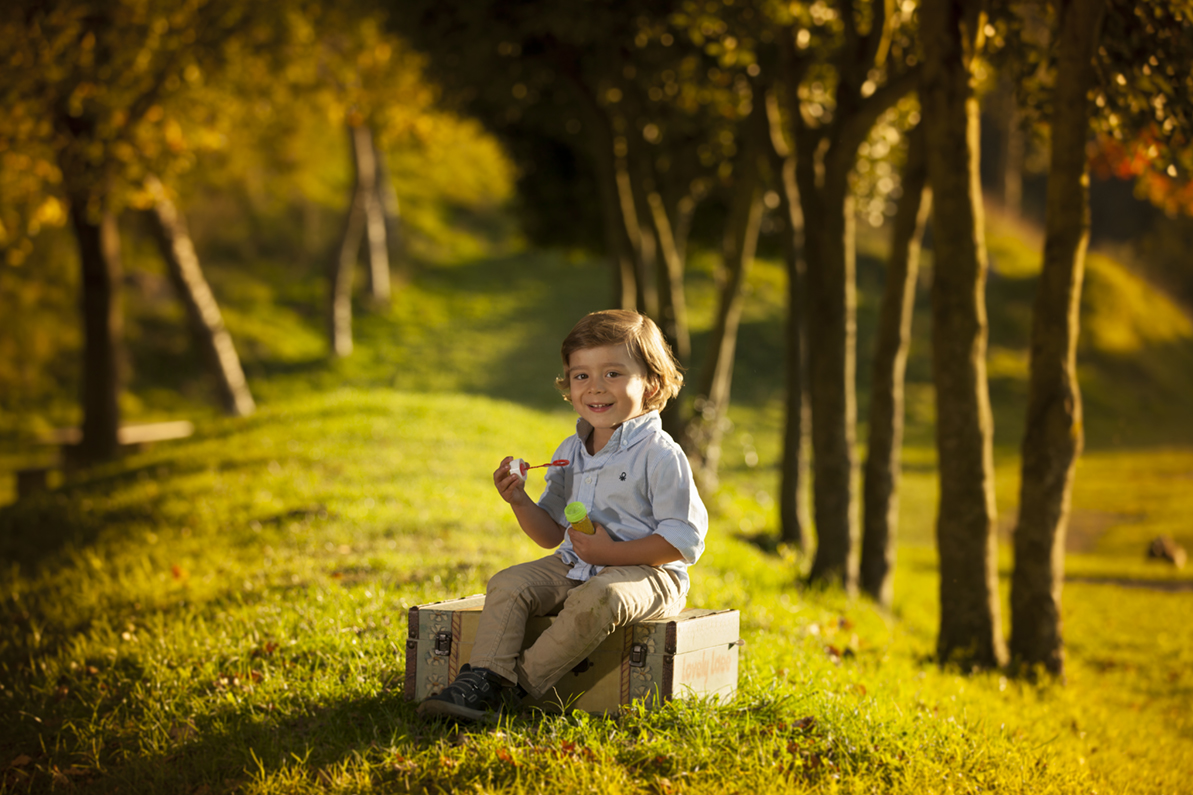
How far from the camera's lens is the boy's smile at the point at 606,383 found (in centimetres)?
419

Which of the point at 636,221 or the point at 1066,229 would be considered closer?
the point at 1066,229

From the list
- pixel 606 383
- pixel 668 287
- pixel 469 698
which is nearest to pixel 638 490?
pixel 606 383

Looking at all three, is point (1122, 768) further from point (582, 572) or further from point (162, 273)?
point (162, 273)

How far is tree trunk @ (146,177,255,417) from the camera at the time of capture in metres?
17.2

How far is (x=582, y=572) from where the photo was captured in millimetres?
4336

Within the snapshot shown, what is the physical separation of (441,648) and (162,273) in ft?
96.9

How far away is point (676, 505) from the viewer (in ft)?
13.3

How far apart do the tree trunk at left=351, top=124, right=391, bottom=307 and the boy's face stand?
20.6 metres

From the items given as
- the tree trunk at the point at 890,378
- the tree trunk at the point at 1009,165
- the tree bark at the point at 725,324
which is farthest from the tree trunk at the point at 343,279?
the tree trunk at the point at 1009,165

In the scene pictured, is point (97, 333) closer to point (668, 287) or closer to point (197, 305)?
point (197, 305)

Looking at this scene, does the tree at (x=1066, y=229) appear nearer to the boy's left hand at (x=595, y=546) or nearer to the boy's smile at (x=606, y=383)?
the boy's smile at (x=606, y=383)

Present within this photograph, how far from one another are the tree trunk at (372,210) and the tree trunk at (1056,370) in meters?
19.2

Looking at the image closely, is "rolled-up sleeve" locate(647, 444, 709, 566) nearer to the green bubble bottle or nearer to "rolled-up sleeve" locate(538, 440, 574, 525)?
the green bubble bottle

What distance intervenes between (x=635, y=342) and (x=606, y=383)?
0.21 metres
